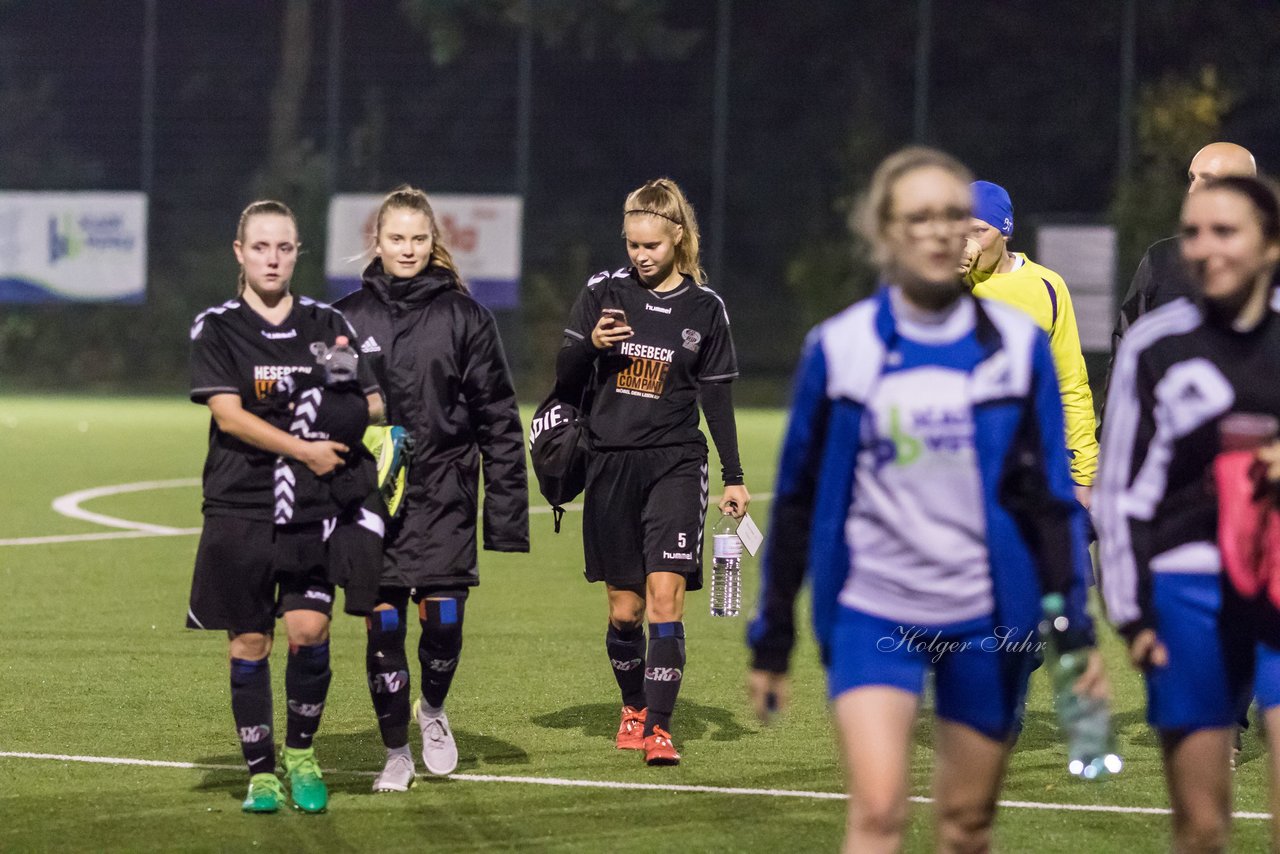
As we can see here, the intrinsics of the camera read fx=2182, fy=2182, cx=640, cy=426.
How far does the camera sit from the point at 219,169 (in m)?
36.7

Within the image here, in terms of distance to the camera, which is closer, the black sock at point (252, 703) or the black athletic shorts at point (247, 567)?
the black athletic shorts at point (247, 567)

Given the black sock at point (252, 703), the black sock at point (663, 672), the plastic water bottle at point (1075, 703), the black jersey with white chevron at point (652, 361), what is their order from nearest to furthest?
the plastic water bottle at point (1075, 703) → the black sock at point (252, 703) → the black sock at point (663, 672) → the black jersey with white chevron at point (652, 361)

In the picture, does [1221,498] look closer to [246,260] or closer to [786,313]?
[246,260]

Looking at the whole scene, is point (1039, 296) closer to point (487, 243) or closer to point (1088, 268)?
point (1088, 268)

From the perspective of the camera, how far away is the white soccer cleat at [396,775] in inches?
271

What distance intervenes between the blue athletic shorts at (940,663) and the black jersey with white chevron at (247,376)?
249 cm

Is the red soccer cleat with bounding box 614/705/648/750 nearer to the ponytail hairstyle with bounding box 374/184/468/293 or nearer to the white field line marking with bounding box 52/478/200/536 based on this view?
the ponytail hairstyle with bounding box 374/184/468/293

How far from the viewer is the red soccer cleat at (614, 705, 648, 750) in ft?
25.2

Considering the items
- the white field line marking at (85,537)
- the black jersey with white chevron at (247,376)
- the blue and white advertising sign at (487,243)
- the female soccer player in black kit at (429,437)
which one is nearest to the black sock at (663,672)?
the female soccer player in black kit at (429,437)

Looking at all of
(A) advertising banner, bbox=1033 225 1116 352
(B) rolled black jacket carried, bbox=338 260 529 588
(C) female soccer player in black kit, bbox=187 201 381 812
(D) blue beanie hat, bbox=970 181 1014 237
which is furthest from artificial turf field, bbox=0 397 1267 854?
(A) advertising banner, bbox=1033 225 1116 352

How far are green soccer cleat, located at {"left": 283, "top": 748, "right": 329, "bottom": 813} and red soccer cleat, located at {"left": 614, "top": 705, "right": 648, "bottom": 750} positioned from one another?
137 cm

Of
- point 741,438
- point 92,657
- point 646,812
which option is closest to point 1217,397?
point 646,812

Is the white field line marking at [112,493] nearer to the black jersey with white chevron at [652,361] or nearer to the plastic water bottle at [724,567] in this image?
the plastic water bottle at [724,567]

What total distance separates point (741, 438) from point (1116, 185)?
1172 cm
